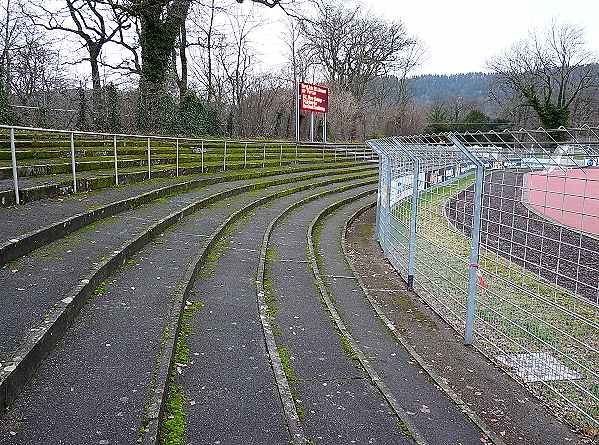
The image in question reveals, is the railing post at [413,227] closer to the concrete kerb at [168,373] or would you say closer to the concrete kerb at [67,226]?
the concrete kerb at [168,373]

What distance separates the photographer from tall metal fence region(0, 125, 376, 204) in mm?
8109

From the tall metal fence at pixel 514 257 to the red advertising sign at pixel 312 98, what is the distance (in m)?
20.7

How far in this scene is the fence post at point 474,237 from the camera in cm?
462

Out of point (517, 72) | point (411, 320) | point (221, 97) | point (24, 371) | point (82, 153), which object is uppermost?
point (517, 72)

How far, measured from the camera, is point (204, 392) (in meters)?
3.18

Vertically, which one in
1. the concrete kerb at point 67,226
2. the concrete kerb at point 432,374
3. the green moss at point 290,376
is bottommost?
A: the concrete kerb at point 432,374

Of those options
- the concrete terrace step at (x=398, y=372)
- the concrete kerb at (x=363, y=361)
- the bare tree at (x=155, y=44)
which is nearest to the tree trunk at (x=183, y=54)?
the bare tree at (x=155, y=44)

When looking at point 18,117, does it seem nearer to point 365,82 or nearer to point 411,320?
point 411,320

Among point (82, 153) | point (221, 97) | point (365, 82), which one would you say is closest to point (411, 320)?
point (82, 153)

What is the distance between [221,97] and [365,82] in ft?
48.1

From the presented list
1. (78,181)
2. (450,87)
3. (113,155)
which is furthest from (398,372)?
(450,87)

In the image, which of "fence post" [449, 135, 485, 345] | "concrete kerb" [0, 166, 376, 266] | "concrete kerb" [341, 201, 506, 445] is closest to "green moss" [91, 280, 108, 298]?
"concrete kerb" [0, 166, 376, 266]

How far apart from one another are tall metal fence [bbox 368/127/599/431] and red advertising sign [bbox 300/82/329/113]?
815 inches

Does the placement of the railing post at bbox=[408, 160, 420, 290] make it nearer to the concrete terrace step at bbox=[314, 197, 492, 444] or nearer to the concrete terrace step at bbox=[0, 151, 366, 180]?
the concrete terrace step at bbox=[314, 197, 492, 444]
